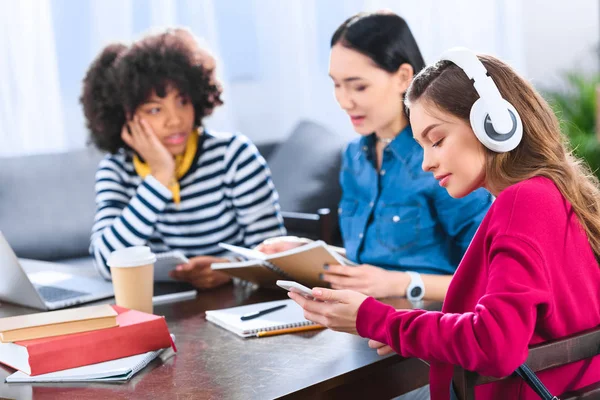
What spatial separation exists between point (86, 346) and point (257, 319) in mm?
314

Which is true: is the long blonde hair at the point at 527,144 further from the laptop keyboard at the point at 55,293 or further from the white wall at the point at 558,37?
the white wall at the point at 558,37

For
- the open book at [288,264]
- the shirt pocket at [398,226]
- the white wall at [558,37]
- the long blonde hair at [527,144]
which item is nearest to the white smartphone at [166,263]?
the open book at [288,264]

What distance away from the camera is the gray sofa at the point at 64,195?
10.2ft

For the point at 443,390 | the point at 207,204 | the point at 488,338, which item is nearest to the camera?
the point at 488,338

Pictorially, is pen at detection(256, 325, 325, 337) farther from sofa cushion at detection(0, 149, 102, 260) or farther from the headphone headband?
sofa cushion at detection(0, 149, 102, 260)

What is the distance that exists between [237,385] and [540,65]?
13.0 feet

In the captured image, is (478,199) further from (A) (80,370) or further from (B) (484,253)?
(A) (80,370)

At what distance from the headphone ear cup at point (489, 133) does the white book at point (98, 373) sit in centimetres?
60

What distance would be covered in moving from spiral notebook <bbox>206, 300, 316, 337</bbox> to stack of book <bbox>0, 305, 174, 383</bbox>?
14 cm

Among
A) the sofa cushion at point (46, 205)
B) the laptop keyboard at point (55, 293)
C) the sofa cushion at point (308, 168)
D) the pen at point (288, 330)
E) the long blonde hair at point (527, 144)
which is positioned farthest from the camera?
the sofa cushion at point (308, 168)

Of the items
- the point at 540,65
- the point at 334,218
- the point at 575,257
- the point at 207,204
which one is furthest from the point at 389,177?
the point at 540,65

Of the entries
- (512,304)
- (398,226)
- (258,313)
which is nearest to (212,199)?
(398,226)

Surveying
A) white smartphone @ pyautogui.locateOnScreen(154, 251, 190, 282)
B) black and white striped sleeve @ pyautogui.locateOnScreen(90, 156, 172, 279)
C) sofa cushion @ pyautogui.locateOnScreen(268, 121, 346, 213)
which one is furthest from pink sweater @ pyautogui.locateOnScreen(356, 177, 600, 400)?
sofa cushion @ pyautogui.locateOnScreen(268, 121, 346, 213)

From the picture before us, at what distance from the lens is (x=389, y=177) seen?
1765mm
